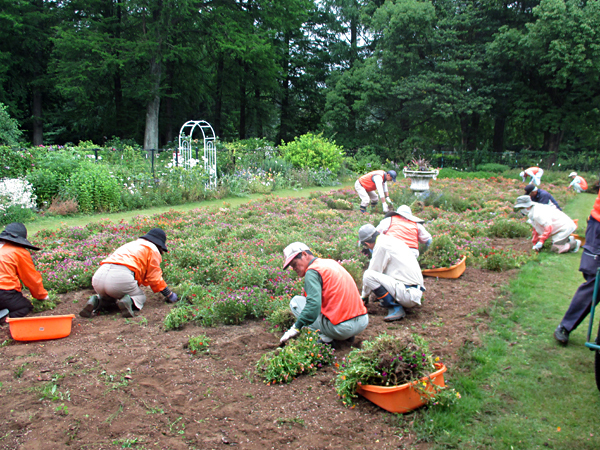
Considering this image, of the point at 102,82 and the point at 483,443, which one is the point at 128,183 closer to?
the point at 483,443

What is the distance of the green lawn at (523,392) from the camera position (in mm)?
3064

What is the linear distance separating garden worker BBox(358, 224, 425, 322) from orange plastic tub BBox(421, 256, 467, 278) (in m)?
1.45

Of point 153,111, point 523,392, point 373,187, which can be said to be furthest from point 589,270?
point 153,111

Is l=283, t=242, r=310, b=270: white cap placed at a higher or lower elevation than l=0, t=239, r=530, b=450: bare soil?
higher

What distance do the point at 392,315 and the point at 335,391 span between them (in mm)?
1697

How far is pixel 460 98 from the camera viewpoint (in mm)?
26516

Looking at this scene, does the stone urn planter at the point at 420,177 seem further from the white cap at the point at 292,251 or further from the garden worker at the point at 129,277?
the white cap at the point at 292,251

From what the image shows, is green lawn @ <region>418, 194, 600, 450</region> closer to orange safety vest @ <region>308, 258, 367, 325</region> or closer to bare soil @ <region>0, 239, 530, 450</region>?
bare soil @ <region>0, 239, 530, 450</region>

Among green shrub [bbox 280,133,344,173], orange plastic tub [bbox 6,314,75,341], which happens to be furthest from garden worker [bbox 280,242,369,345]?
green shrub [bbox 280,133,344,173]

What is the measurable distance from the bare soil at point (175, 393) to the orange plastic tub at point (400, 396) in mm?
89

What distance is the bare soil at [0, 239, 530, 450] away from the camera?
121 inches

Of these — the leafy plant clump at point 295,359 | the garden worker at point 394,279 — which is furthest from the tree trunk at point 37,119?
the leafy plant clump at point 295,359

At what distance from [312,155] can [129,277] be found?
15.0 meters

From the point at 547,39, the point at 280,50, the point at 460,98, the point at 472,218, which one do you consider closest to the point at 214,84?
the point at 280,50
